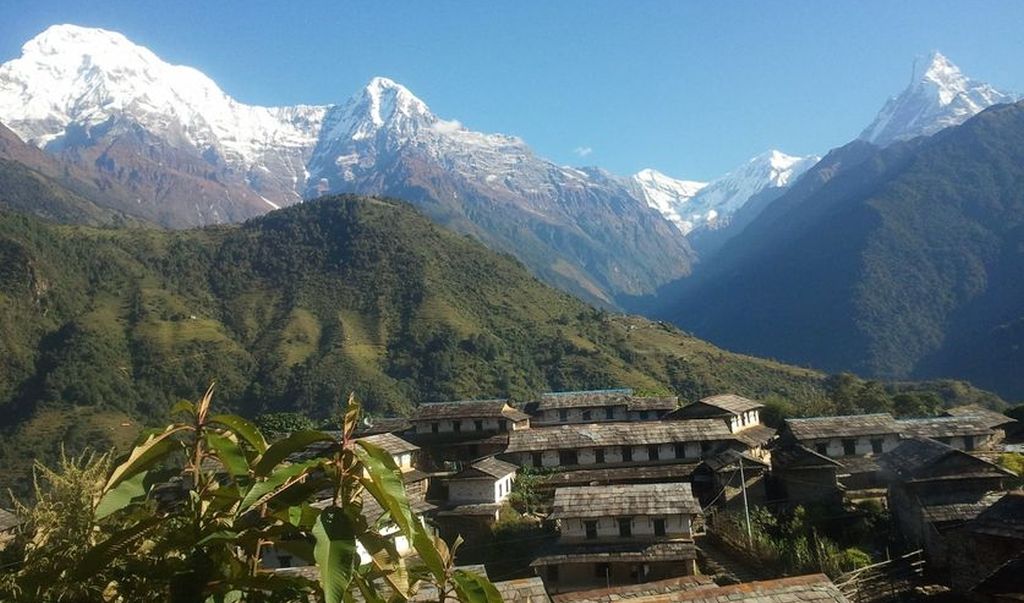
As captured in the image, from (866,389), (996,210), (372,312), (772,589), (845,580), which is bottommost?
(845,580)

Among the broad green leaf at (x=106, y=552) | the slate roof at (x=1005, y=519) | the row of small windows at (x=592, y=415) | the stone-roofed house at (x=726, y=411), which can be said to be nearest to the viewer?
Answer: the broad green leaf at (x=106, y=552)

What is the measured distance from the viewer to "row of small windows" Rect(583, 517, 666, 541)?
30.5m

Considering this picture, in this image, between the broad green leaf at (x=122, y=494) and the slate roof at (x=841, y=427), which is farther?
the slate roof at (x=841, y=427)

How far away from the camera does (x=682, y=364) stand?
117938 mm

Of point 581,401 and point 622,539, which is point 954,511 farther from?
point 581,401

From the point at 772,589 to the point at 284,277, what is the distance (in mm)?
149023

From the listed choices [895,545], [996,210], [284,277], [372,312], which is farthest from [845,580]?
[996,210]

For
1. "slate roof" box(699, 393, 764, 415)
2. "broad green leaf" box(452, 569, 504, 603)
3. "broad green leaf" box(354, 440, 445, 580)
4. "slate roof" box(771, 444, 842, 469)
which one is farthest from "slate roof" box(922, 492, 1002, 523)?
"broad green leaf" box(354, 440, 445, 580)

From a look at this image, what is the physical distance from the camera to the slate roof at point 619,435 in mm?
43812

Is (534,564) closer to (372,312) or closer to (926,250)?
(372,312)

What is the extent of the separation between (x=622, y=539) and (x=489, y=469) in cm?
1127

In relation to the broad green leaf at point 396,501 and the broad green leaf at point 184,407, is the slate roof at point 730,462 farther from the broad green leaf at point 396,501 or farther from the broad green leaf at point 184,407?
the broad green leaf at point 184,407

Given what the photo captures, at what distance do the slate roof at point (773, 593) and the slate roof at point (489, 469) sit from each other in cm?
2835

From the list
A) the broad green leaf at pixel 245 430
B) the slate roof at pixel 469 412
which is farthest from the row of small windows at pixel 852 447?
the broad green leaf at pixel 245 430
